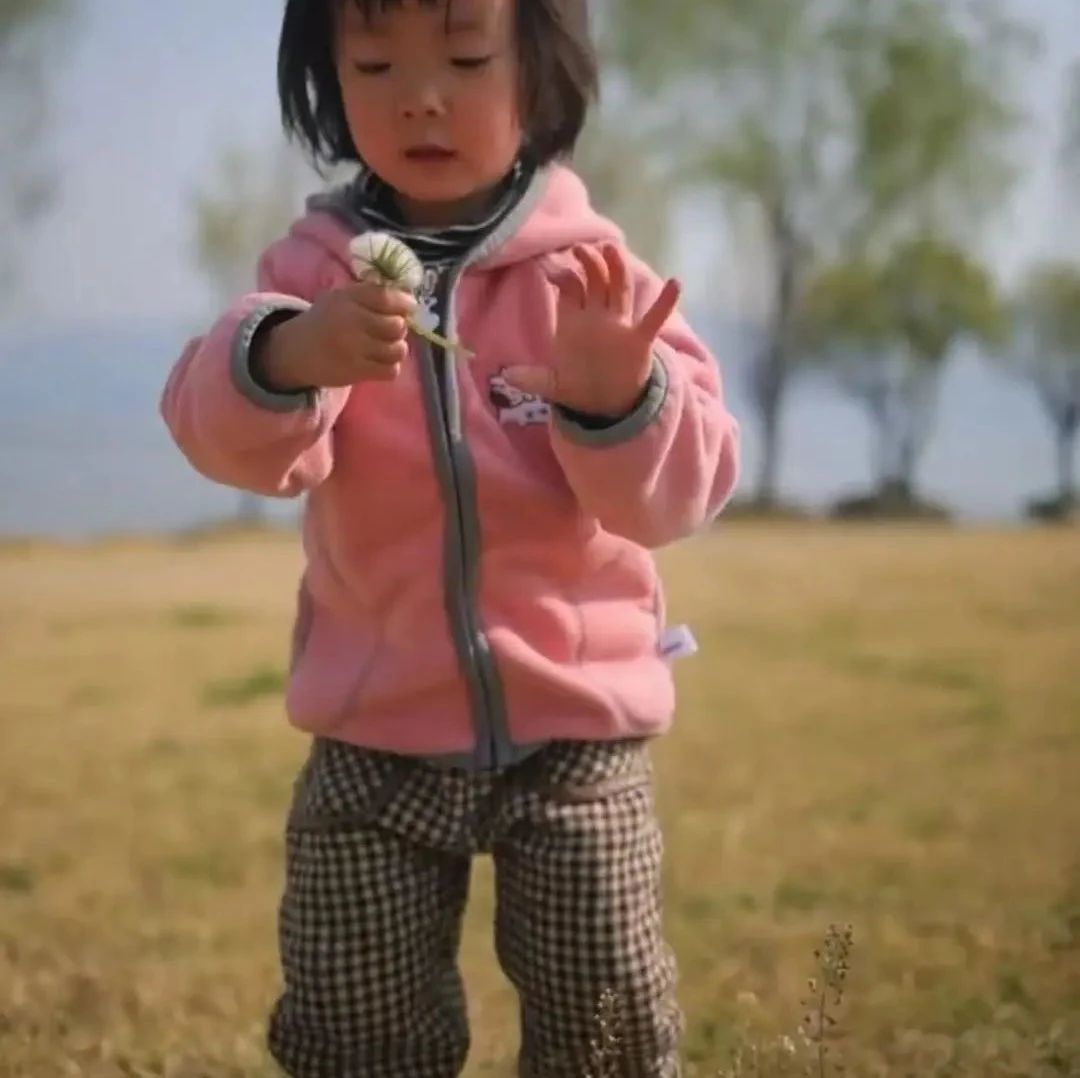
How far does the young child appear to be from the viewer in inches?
28.1

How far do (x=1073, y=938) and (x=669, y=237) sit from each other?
0.68m

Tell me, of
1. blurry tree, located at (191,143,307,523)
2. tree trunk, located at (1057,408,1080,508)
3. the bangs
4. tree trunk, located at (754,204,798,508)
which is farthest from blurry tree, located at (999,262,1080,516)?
the bangs

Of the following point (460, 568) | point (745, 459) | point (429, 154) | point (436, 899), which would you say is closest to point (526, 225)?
point (429, 154)

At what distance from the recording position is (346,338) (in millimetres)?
631

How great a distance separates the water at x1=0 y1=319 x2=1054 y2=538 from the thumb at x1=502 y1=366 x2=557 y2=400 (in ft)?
2.59

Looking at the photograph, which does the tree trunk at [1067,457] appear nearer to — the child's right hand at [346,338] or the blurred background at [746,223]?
the blurred background at [746,223]

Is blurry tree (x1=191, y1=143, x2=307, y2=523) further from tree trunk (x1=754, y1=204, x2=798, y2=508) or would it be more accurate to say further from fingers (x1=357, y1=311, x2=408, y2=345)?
fingers (x1=357, y1=311, x2=408, y2=345)

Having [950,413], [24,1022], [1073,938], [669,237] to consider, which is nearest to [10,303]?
[669,237]

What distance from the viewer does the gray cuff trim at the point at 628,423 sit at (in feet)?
2.16

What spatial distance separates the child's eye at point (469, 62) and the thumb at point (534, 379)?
145 mm

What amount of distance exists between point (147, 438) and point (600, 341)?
84 centimetres

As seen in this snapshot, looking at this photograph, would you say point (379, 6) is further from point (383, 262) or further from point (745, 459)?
point (745, 459)

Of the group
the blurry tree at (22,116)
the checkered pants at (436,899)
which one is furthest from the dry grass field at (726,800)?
the blurry tree at (22,116)

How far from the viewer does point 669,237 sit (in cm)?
147
